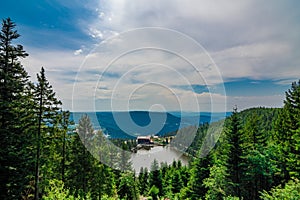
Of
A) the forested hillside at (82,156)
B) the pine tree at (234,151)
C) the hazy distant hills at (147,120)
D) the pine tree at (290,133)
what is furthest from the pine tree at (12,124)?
the pine tree at (290,133)

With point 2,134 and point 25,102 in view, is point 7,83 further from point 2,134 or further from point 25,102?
point 2,134

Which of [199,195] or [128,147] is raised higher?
[128,147]

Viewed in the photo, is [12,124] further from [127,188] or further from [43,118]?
[127,188]

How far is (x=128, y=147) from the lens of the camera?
23953 millimetres

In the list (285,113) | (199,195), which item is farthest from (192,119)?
(285,113)

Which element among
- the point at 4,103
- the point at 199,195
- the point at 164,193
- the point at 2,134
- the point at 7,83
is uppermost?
the point at 7,83

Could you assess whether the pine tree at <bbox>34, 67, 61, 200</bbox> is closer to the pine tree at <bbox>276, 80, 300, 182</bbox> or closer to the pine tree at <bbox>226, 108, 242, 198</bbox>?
the pine tree at <bbox>226, 108, 242, 198</bbox>

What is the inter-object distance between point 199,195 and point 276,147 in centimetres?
846

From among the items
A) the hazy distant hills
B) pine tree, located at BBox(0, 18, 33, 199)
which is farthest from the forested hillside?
the hazy distant hills

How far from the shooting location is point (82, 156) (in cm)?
2148

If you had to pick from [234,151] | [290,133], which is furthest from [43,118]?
[290,133]

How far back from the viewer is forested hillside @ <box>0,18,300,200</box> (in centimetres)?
1302

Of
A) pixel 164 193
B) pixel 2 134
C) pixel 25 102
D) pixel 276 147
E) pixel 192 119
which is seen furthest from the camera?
pixel 164 193

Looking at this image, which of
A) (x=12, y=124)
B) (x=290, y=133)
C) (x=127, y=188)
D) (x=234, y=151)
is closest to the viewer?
(x=12, y=124)
